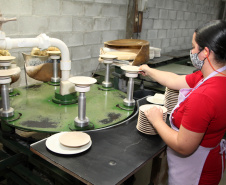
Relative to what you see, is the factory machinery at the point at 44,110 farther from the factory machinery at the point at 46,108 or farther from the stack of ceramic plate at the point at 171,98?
the stack of ceramic plate at the point at 171,98

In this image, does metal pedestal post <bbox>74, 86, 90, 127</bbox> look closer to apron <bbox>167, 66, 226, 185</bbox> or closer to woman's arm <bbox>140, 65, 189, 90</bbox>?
apron <bbox>167, 66, 226, 185</bbox>

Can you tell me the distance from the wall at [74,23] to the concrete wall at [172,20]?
74cm

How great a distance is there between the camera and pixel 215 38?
104cm

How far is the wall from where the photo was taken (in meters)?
2.39

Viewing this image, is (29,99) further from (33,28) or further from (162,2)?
(162,2)

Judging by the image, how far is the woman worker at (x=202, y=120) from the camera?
101 centimetres

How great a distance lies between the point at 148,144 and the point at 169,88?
532mm

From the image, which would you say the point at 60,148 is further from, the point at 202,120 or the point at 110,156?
the point at 202,120

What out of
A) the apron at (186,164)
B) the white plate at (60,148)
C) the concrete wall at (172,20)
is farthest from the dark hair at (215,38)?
the concrete wall at (172,20)

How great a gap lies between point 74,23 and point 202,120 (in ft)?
7.78

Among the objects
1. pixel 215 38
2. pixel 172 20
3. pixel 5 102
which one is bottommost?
pixel 5 102

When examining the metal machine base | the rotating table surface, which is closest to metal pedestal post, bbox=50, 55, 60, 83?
the metal machine base

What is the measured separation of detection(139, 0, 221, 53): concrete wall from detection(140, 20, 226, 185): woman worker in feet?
9.89

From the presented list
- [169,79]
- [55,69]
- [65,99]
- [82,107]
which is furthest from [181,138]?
[55,69]
